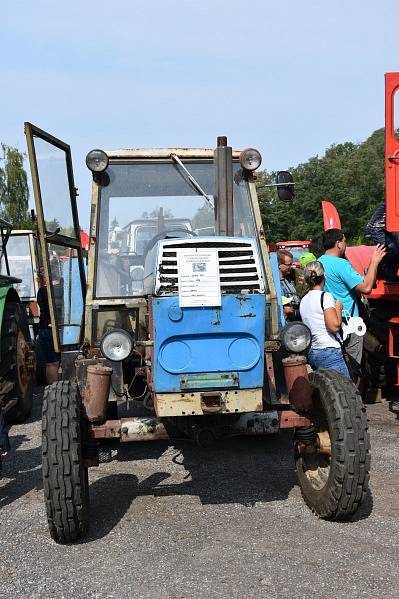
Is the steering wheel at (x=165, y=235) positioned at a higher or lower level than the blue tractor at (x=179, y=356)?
higher

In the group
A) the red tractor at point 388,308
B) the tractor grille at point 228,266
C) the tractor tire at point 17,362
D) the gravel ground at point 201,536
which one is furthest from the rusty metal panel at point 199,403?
the tractor tire at point 17,362

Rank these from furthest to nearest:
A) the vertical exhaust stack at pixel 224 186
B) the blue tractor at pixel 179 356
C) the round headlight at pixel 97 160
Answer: the round headlight at pixel 97 160, the vertical exhaust stack at pixel 224 186, the blue tractor at pixel 179 356

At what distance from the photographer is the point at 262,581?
12.1 feet

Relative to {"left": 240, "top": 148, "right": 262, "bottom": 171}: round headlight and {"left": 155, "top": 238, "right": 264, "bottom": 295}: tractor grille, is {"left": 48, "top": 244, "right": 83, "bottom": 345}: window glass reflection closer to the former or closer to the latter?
{"left": 155, "top": 238, "right": 264, "bottom": 295}: tractor grille

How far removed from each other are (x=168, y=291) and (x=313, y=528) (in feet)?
5.34

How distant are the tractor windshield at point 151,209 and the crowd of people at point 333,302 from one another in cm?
66

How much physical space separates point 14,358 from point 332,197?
40206 millimetres

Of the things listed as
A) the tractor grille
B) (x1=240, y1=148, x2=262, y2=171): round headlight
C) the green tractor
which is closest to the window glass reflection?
the tractor grille

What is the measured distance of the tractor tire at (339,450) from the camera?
4.20 metres

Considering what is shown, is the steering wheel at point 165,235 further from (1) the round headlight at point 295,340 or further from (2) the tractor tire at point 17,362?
(2) the tractor tire at point 17,362

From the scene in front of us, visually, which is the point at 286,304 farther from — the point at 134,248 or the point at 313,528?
the point at 313,528

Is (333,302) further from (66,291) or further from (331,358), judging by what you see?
(66,291)

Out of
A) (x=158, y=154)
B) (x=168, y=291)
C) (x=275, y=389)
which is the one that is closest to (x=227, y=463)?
(x=275, y=389)

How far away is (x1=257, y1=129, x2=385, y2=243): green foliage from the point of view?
4388cm
